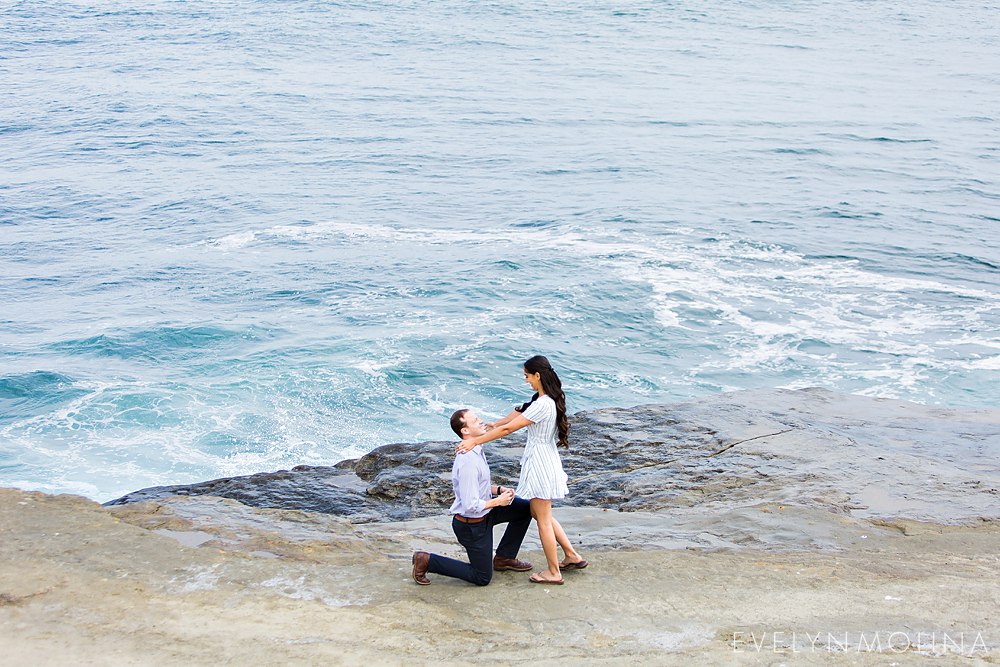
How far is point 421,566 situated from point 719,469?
419 centimetres

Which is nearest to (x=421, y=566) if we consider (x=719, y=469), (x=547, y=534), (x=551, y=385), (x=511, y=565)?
(x=511, y=565)

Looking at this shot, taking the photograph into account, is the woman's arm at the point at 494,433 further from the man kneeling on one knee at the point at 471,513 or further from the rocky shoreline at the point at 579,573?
the rocky shoreline at the point at 579,573

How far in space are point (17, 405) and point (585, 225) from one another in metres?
14.0

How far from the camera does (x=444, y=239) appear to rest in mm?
23281

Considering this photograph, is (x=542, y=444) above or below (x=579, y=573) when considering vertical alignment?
above

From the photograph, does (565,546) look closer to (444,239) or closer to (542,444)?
(542,444)

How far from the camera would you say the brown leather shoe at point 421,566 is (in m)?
6.61

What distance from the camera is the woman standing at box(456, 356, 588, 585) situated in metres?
6.50

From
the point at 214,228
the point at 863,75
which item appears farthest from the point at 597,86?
the point at 214,228

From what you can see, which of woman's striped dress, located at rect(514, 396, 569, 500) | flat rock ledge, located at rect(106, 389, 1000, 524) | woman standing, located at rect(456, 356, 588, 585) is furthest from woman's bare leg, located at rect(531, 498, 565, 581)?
flat rock ledge, located at rect(106, 389, 1000, 524)

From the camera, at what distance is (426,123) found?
117ft

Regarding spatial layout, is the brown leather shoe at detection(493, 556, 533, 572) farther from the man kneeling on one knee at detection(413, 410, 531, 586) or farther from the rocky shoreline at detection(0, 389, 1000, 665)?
the man kneeling on one knee at detection(413, 410, 531, 586)

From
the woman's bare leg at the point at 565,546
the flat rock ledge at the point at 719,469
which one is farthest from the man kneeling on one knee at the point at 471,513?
the flat rock ledge at the point at 719,469

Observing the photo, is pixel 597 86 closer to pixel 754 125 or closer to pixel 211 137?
pixel 754 125
